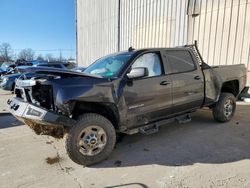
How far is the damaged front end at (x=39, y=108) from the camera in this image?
10.9 feet

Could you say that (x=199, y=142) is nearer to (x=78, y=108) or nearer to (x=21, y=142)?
(x=78, y=108)

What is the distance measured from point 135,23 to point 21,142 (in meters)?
10.6

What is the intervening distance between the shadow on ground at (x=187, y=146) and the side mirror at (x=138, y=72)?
4.33ft

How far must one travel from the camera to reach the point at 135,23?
1366 cm

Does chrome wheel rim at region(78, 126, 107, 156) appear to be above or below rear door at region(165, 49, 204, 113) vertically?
below

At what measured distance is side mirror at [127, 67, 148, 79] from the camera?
378 cm

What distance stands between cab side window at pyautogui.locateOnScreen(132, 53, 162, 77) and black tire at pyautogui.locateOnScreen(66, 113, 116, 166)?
128cm

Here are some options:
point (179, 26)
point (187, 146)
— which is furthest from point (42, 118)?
point (179, 26)

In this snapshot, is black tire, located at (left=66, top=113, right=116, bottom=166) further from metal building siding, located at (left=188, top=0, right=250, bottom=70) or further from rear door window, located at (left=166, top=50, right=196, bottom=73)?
metal building siding, located at (left=188, top=0, right=250, bottom=70)

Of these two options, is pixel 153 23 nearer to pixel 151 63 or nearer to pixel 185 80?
pixel 185 80

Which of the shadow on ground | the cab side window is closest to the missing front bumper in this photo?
the shadow on ground

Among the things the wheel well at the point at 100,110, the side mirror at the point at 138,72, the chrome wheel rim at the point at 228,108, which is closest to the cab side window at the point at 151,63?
the side mirror at the point at 138,72

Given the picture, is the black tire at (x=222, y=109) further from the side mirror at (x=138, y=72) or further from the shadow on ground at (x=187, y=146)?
the side mirror at (x=138, y=72)

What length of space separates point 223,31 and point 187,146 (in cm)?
590
